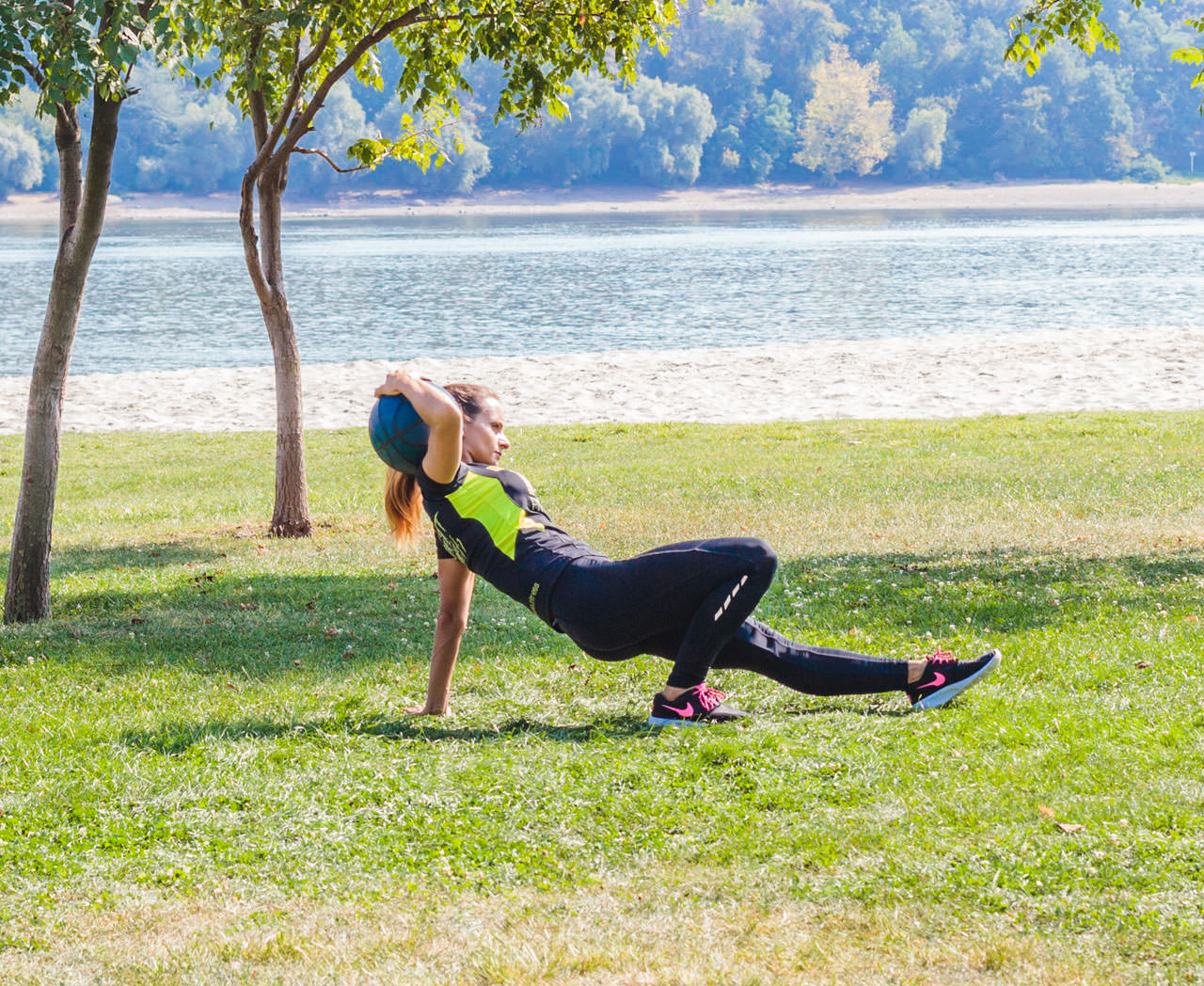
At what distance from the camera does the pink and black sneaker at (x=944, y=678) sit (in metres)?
5.62

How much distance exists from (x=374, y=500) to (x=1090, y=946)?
1086 centimetres

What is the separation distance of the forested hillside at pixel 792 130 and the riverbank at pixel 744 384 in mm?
102135

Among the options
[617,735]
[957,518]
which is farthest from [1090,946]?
[957,518]

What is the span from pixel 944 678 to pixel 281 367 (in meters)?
7.71

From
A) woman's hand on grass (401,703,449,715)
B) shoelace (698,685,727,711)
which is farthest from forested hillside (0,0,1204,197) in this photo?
shoelace (698,685,727,711)

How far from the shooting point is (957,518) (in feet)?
37.6

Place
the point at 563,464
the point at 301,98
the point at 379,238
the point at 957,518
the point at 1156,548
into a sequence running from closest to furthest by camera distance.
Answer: the point at 1156,548
the point at 957,518
the point at 301,98
the point at 563,464
the point at 379,238

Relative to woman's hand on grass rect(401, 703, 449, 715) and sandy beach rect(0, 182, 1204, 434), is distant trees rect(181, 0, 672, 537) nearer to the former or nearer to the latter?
woman's hand on grass rect(401, 703, 449, 715)

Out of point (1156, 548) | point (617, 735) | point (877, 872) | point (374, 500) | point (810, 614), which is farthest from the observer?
point (374, 500)

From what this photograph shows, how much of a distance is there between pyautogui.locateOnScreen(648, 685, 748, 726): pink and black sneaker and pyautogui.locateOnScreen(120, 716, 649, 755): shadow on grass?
0.09m

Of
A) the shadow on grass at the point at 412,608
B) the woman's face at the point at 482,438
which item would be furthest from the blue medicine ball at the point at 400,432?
the shadow on grass at the point at 412,608

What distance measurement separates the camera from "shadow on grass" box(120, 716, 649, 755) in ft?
18.1

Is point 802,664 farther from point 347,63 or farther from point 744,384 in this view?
point 744,384

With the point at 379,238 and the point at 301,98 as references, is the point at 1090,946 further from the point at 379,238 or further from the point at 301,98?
the point at 379,238
